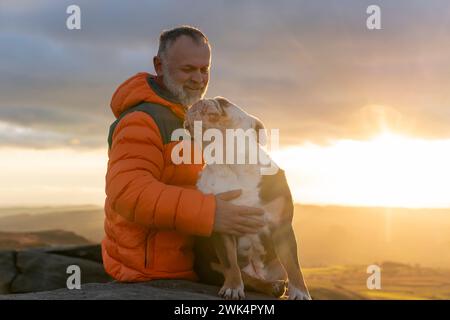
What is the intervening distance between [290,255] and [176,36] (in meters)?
2.63

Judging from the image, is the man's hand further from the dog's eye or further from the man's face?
the man's face

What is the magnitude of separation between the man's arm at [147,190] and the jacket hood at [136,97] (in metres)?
0.33

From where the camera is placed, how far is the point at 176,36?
6672 millimetres

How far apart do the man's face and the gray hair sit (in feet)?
0.14

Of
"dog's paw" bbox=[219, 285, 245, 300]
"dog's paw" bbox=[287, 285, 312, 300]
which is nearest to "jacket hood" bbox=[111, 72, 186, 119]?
"dog's paw" bbox=[219, 285, 245, 300]

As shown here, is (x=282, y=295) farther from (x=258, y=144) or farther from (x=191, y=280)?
(x=258, y=144)

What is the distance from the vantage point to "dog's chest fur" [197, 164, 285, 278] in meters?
6.02

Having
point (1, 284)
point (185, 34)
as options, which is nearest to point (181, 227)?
point (185, 34)

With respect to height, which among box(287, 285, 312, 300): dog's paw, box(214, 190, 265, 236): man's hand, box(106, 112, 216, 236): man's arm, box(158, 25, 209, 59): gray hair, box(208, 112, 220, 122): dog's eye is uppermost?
box(158, 25, 209, 59): gray hair

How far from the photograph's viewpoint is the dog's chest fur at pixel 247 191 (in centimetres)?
602

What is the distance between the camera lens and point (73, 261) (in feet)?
42.7

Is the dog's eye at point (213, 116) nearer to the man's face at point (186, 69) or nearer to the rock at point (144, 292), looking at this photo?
the man's face at point (186, 69)

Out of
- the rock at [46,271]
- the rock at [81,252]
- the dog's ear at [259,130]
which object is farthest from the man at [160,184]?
the rock at [81,252]
